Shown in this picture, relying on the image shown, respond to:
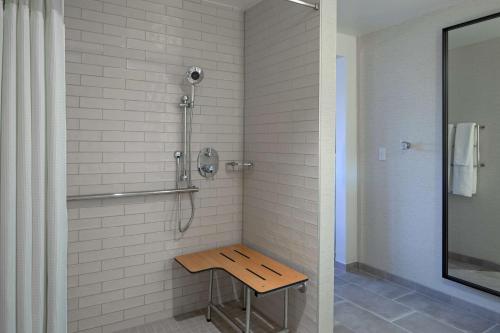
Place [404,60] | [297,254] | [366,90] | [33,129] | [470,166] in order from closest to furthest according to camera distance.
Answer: [33,129] → [297,254] → [470,166] → [404,60] → [366,90]

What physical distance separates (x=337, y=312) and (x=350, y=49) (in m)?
2.55

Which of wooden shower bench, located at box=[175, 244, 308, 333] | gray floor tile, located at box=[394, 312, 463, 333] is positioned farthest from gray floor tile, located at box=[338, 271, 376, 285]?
wooden shower bench, located at box=[175, 244, 308, 333]

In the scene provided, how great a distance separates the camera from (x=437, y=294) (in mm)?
3010

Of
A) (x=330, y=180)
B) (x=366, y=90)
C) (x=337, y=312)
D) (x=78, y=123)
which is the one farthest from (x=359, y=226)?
(x=78, y=123)

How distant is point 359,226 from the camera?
3.72 metres

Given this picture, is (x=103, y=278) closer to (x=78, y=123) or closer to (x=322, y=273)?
(x=78, y=123)

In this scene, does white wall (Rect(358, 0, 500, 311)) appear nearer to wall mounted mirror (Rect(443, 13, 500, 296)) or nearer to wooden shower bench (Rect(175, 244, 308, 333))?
wall mounted mirror (Rect(443, 13, 500, 296))

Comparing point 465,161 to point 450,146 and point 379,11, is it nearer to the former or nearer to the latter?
point 450,146

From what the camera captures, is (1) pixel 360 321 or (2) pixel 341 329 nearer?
(2) pixel 341 329

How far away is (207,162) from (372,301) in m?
1.83

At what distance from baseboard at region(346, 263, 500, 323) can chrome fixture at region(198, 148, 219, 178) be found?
1.94 meters

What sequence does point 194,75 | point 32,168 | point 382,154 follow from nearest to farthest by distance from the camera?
point 32,168 < point 194,75 < point 382,154

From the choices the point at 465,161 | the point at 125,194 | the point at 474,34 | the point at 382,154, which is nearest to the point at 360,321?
the point at 465,161

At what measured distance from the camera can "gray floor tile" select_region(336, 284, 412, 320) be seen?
9.16 feet
